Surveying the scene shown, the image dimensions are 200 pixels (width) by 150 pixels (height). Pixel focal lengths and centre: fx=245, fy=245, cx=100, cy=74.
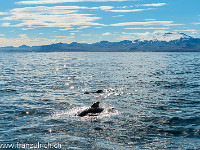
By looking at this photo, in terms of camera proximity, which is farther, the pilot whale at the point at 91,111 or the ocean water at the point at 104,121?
the pilot whale at the point at 91,111

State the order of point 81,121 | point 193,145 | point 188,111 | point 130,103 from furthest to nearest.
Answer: point 130,103, point 188,111, point 81,121, point 193,145

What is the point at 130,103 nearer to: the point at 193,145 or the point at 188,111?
the point at 188,111

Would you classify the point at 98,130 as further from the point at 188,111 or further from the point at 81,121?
the point at 188,111

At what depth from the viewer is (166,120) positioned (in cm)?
2128

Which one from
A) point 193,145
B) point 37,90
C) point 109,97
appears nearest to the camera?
point 193,145

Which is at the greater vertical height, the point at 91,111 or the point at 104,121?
the point at 91,111

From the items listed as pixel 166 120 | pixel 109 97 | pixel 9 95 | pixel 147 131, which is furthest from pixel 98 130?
pixel 9 95

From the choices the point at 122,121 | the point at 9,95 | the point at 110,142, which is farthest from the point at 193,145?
the point at 9,95

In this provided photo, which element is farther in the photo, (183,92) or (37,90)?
(37,90)

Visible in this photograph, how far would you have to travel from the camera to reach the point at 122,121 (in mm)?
20828

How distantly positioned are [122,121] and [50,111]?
7.76 m

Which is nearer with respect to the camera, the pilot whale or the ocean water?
the ocean water

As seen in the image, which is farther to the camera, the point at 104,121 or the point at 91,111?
the point at 91,111

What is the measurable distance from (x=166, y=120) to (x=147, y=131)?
3.75m
